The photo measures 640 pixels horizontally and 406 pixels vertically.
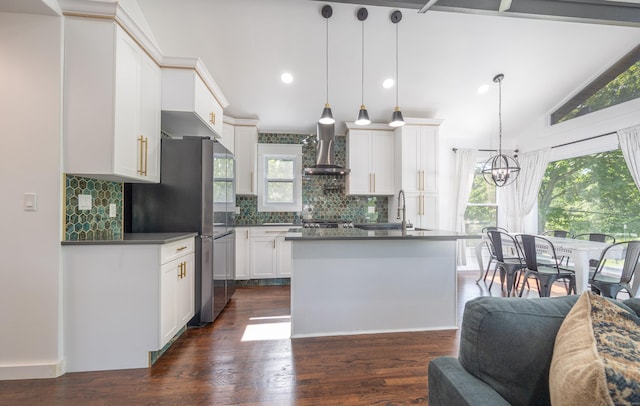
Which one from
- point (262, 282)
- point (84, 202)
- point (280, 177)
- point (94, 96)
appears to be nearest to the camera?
point (94, 96)

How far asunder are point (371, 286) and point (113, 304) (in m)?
2.11

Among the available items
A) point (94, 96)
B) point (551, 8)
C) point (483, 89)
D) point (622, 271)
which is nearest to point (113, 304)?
point (94, 96)

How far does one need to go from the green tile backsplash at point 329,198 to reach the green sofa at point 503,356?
4.06 metres

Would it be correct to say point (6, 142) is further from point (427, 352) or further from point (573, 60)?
point (573, 60)

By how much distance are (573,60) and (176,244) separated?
549 centimetres

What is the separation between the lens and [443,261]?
2.79m

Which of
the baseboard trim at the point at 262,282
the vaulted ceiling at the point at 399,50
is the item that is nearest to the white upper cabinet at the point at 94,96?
the vaulted ceiling at the point at 399,50

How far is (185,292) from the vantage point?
2590mm

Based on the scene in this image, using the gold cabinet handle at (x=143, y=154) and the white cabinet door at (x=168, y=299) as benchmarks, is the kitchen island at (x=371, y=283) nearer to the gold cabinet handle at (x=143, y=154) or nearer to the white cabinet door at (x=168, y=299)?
the white cabinet door at (x=168, y=299)

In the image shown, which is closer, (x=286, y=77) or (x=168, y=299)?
(x=168, y=299)

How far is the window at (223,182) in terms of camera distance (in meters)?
2.97

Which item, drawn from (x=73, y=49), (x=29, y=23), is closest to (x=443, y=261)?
(x=73, y=49)

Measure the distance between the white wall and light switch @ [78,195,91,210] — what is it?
0.60 feet

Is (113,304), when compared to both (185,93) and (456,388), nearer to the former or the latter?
(185,93)
